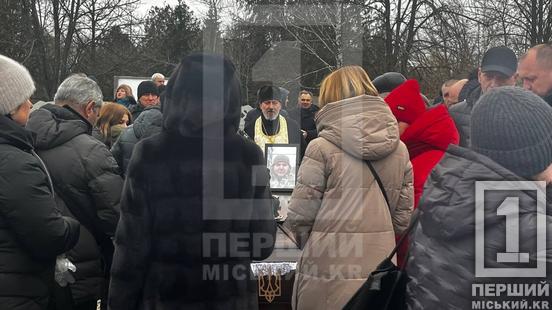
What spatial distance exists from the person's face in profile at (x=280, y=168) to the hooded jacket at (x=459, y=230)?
3.03 m

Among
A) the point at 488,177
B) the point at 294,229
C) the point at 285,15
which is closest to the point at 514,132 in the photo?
the point at 488,177

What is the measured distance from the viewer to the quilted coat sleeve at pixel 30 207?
8.16ft

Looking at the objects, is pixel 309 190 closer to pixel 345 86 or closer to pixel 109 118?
pixel 345 86

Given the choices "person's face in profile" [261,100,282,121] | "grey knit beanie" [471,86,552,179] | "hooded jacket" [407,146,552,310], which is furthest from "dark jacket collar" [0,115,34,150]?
"person's face in profile" [261,100,282,121]

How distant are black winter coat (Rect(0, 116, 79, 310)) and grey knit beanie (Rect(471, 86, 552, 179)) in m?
1.78

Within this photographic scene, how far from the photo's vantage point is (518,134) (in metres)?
1.64

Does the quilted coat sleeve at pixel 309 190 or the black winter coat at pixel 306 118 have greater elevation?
the black winter coat at pixel 306 118

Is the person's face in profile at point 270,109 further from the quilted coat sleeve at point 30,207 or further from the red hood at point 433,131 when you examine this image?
the quilted coat sleeve at point 30,207

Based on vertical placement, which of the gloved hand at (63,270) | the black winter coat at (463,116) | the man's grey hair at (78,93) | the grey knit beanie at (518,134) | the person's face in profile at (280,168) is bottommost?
the gloved hand at (63,270)

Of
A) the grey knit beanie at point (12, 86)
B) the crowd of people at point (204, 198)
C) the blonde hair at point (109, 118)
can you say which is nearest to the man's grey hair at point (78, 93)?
the crowd of people at point (204, 198)

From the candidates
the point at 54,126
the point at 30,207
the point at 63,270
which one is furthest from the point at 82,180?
the point at 30,207

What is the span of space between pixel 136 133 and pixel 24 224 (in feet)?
6.48

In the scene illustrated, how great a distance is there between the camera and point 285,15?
12625 mm

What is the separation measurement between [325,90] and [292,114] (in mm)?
5063
